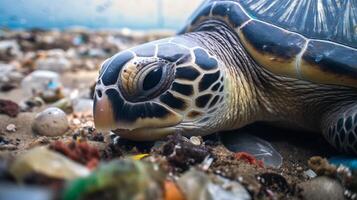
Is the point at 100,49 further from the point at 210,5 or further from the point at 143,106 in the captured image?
the point at 143,106

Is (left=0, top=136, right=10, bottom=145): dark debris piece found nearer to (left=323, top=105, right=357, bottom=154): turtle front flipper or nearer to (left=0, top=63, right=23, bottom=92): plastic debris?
(left=323, top=105, right=357, bottom=154): turtle front flipper

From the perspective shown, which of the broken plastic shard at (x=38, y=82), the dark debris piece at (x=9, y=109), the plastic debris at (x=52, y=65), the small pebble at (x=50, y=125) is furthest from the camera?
the plastic debris at (x=52, y=65)

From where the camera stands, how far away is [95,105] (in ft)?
4.82

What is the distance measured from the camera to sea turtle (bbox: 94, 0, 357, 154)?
1.44 metres

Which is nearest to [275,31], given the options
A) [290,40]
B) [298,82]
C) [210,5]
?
[290,40]

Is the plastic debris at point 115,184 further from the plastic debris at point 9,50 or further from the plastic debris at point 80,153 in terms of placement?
the plastic debris at point 9,50

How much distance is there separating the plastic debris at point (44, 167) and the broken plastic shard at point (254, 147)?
0.87 m

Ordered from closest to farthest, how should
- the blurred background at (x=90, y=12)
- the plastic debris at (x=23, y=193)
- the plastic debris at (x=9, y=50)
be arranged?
the plastic debris at (x=23, y=193) < the plastic debris at (x=9, y=50) < the blurred background at (x=90, y=12)

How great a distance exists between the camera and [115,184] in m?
0.69

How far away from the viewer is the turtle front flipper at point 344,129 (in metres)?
1.52

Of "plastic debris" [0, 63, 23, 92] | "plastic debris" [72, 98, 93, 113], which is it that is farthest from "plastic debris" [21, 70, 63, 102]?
Answer: "plastic debris" [72, 98, 93, 113]

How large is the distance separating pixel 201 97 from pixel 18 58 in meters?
4.09

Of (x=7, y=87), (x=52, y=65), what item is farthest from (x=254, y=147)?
(x=52, y=65)

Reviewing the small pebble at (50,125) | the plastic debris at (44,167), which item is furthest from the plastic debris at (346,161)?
the small pebble at (50,125)
